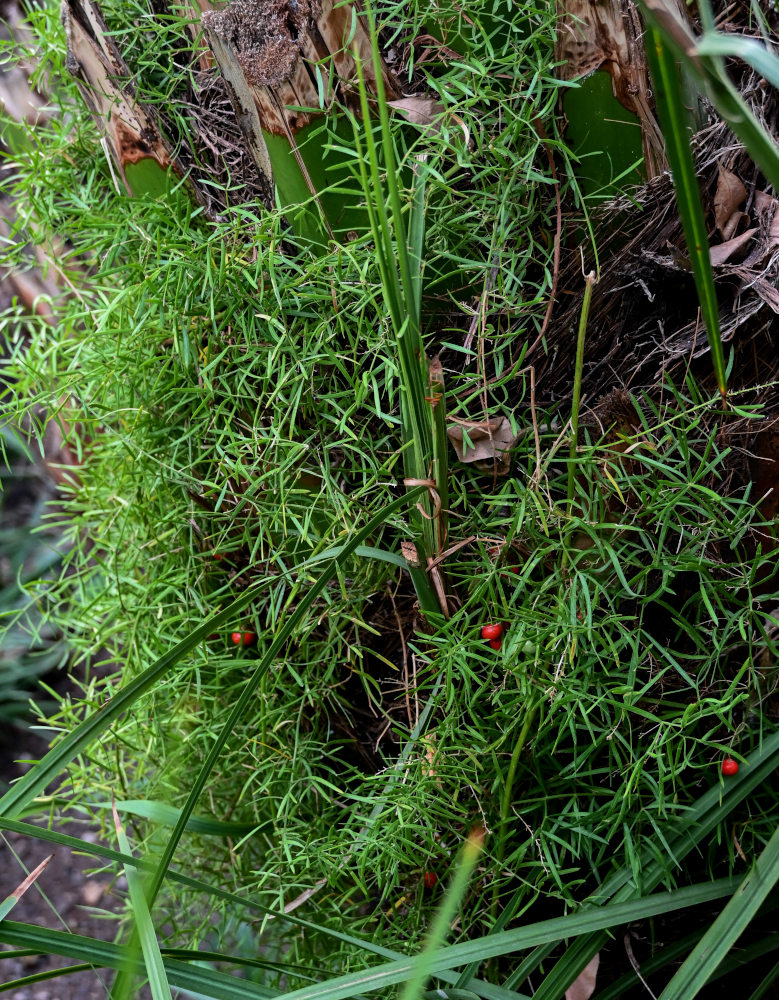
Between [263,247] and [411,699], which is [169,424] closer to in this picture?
[263,247]

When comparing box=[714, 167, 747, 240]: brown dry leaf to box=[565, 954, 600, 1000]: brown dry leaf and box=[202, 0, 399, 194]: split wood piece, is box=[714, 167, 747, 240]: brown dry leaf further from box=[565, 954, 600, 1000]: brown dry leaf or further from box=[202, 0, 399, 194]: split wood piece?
box=[565, 954, 600, 1000]: brown dry leaf

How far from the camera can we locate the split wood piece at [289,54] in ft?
2.12

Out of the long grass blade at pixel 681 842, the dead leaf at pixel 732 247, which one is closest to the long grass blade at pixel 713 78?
the dead leaf at pixel 732 247

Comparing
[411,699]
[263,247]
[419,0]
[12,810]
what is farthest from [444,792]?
[419,0]

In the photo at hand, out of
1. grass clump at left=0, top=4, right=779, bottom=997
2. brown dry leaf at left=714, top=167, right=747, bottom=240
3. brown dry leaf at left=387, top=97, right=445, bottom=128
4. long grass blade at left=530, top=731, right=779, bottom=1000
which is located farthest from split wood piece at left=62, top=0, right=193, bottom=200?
long grass blade at left=530, top=731, right=779, bottom=1000

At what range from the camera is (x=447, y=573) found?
703 mm

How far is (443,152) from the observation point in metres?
0.66

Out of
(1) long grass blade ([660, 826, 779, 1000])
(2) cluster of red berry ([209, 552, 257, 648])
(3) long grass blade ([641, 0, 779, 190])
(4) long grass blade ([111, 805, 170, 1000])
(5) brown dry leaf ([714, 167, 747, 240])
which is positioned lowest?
(1) long grass blade ([660, 826, 779, 1000])

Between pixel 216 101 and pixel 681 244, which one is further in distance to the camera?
pixel 216 101

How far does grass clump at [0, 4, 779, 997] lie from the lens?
0.66 m

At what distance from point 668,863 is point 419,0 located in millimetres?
727

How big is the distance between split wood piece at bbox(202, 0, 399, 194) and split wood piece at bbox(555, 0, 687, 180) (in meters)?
0.15

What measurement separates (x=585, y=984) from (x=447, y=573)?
1.29 ft

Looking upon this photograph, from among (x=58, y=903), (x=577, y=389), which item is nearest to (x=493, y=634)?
(x=577, y=389)
